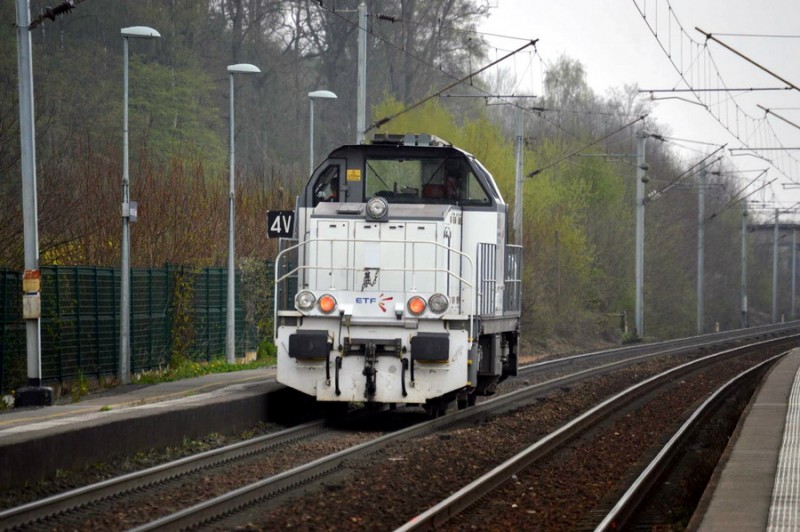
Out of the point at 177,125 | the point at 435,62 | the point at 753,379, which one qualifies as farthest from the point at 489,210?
the point at 435,62

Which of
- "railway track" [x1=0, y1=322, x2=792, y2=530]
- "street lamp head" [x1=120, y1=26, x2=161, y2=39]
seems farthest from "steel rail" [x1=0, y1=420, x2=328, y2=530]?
"street lamp head" [x1=120, y1=26, x2=161, y2=39]

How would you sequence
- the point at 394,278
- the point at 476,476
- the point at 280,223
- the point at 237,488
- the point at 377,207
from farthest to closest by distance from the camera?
the point at 280,223
the point at 394,278
the point at 377,207
the point at 476,476
the point at 237,488

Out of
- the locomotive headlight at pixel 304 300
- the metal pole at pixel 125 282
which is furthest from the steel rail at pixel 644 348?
the locomotive headlight at pixel 304 300

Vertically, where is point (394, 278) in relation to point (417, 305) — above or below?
above

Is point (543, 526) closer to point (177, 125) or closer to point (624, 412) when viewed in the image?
point (624, 412)

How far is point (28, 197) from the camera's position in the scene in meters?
15.7

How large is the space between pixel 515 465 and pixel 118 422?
4095 mm

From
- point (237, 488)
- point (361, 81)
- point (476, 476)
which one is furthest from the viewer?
point (361, 81)

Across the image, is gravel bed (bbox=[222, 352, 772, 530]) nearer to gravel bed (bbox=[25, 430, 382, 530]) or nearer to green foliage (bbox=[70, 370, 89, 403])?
gravel bed (bbox=[25, 430, 382, 530])

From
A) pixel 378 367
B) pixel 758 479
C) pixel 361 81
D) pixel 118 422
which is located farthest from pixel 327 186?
pixel 361 81

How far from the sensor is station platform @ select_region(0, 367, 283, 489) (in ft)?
33.8

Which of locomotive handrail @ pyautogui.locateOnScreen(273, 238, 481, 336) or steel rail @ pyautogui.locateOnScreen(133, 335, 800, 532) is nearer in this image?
steel rail @ pyautogui.locateOnScreen(133, 335, 800, 532)

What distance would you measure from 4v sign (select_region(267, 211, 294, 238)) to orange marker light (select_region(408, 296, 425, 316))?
5.86 metres

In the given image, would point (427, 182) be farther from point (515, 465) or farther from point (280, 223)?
point (515, 465)
